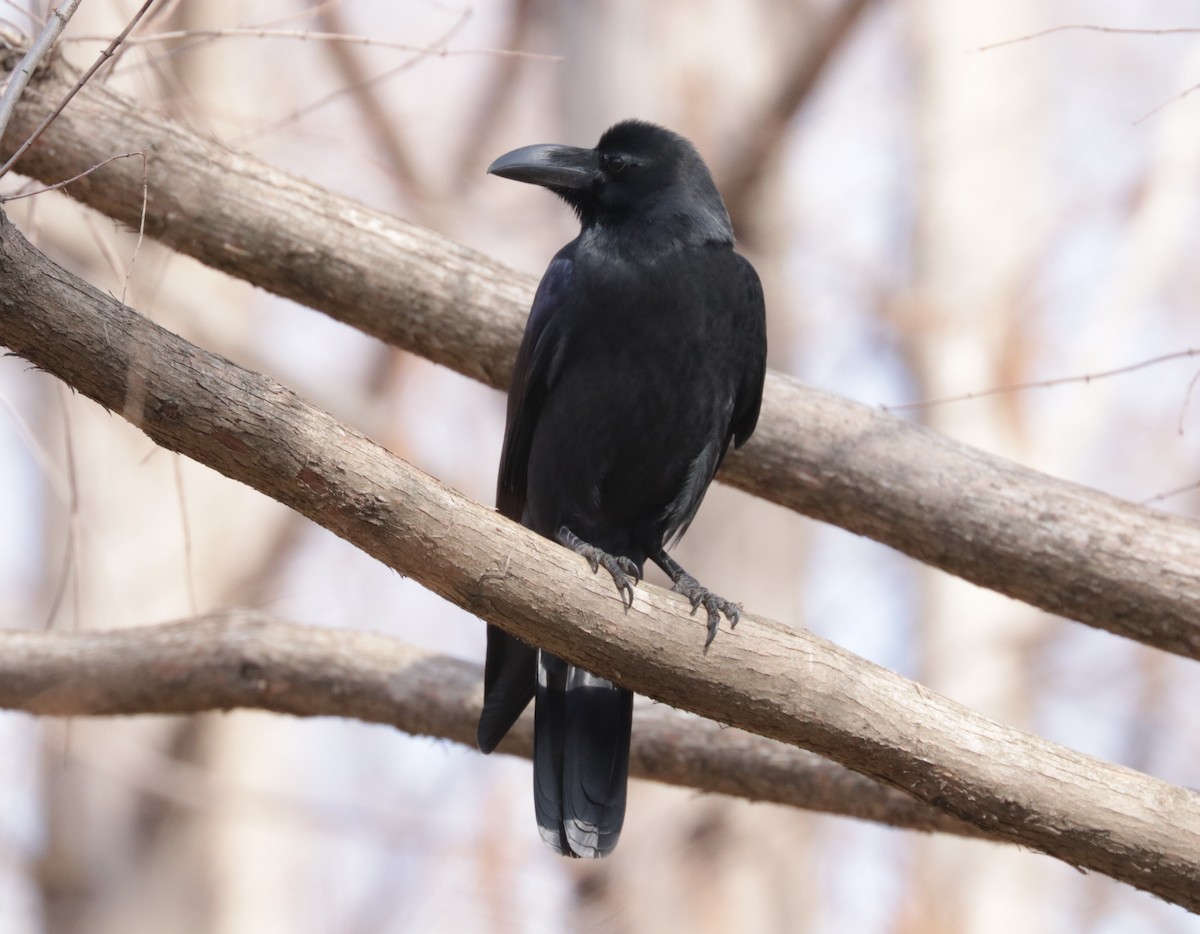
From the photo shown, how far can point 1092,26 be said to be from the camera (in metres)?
2.98

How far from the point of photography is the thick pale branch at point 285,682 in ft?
13.3

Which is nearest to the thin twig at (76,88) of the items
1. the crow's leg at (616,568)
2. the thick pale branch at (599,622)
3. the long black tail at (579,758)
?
the thick pale branch at (599,622)

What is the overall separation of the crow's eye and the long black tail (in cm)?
170

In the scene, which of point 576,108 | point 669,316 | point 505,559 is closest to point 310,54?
point 576,108

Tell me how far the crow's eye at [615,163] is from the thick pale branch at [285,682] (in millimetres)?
1788

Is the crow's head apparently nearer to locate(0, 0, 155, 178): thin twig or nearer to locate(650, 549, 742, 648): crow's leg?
locate(650, 549, 742, 648): crow's leg

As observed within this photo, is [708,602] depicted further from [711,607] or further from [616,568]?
[616,568]

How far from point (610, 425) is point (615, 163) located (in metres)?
1.07

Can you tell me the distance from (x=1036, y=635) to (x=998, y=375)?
1.86m

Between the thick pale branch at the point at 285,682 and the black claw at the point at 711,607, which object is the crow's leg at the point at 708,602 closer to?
the black claw at the point at 711,607

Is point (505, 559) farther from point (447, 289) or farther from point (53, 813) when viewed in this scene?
point (53, 813)

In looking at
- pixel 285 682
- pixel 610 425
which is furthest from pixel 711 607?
pixel 285 682

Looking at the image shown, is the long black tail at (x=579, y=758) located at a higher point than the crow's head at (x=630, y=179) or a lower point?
lower

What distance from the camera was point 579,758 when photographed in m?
3.66
